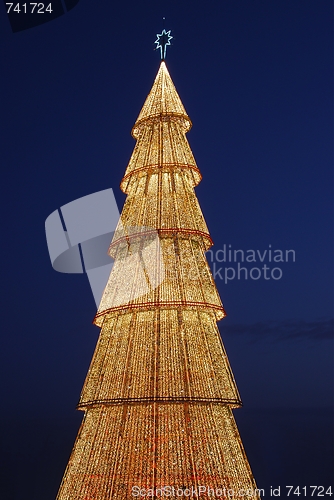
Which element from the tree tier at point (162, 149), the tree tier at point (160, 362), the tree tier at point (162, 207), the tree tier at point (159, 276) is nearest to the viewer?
the tree tier at point (160, 362)

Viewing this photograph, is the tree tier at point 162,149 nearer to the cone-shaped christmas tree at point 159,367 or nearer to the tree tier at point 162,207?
the cone-shaped christmas tree at point 159,367

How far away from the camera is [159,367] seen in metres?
7.48

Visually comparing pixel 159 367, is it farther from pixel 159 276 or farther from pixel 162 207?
pixel 162 207

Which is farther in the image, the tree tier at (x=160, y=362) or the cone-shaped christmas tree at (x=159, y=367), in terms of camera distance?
the tree tier at (x=160, y=362)

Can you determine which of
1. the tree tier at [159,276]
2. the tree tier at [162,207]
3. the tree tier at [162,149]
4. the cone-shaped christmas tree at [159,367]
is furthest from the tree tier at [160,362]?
the tree tier at [162,149]

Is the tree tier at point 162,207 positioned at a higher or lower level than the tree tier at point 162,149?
lower

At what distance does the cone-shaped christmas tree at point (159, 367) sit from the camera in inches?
268

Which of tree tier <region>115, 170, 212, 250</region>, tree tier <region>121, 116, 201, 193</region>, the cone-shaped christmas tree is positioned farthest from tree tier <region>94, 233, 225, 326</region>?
tree tier <region>121, 116, 201, 193</region>

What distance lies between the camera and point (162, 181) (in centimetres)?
926

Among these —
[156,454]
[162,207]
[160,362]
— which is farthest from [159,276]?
[156,454]

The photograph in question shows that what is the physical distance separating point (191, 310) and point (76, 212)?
344cm

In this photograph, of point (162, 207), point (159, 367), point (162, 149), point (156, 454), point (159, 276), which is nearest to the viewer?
point (156, 454)

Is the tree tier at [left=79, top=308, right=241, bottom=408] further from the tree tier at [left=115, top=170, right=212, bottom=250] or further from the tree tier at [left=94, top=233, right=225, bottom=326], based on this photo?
the tree tier at [left=115, top=170, right=212, bottom=250]

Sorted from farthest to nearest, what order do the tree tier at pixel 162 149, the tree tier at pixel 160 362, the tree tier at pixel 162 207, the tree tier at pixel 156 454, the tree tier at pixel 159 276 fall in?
the tree tier at pixel 162 149
the tree tier at pixel 162 207
the tree tier at pixel 159 276
the tree tier at pixel 160 362
the tree tier at pixel 156 454
